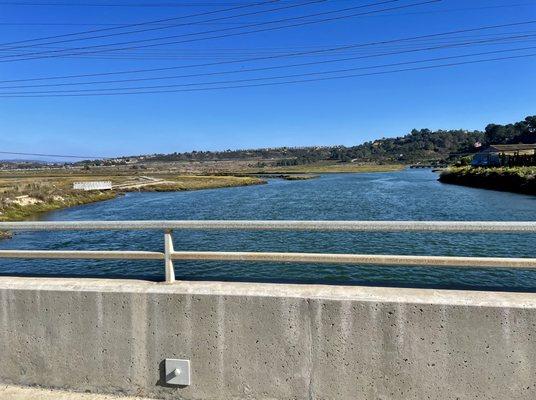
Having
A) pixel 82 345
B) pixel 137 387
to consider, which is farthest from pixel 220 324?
pixel 82 345

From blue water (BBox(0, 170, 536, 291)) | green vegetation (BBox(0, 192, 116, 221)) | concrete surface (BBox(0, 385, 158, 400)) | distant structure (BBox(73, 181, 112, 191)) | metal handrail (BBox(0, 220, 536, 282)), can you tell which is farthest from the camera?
distant structure (BBox(73, 181, 112, 191))

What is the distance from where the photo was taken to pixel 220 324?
4.61 metres

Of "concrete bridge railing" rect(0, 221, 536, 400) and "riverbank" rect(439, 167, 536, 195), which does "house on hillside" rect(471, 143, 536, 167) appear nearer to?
"riverbank" rect(439, 167, 536, 195)

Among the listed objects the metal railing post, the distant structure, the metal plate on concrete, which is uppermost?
the metal railing post

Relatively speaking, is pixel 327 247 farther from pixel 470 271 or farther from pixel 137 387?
pixel 137 387

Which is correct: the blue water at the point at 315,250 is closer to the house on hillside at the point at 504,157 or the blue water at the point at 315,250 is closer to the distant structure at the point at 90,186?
the distant structure at the point at 90,186

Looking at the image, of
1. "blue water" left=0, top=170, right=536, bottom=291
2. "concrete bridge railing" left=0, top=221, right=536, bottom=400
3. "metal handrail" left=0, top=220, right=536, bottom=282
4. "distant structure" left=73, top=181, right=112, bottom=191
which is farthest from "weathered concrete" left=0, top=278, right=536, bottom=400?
"distant structure" left=73, top=181, right=112, bottom=191

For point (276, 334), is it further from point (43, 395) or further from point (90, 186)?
point (90, 186)

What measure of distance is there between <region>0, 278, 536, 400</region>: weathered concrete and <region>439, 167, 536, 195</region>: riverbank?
62460mm

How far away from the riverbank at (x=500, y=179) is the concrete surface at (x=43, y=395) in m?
63.8

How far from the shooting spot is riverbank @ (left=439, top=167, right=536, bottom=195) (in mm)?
61375

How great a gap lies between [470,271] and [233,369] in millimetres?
10938

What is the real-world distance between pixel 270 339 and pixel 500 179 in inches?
2942

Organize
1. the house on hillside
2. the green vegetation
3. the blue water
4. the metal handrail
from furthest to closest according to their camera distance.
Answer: the house on hillside → the green vegetation → the blue water → the metal handrail
